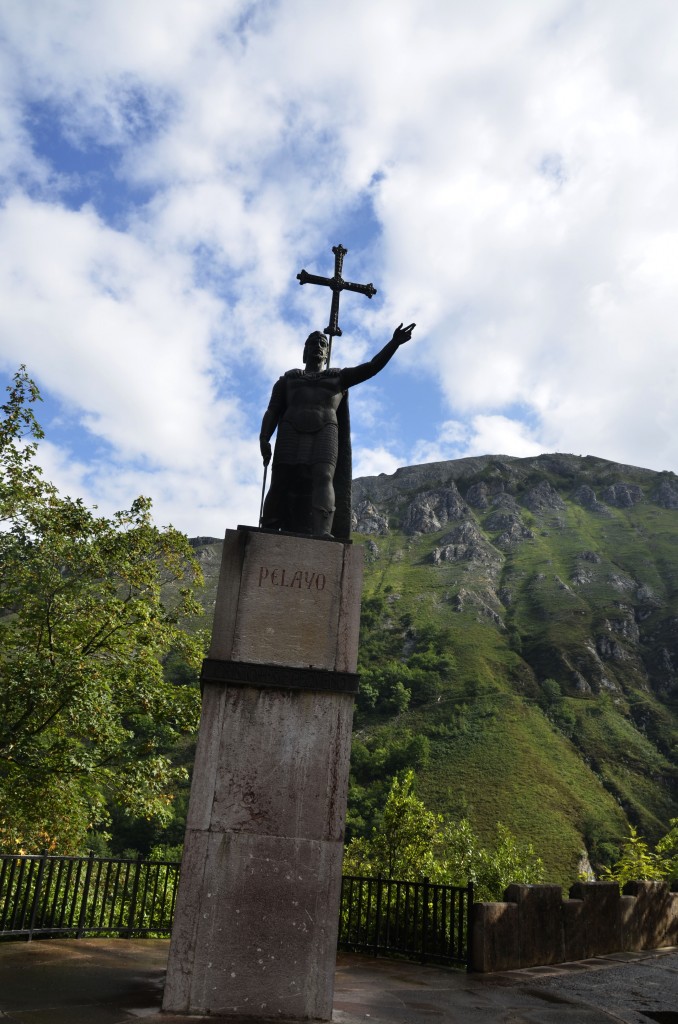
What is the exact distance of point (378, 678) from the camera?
10694 cm

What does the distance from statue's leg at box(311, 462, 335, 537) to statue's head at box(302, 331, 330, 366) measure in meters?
1.52

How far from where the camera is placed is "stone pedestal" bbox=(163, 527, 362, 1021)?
5.63m

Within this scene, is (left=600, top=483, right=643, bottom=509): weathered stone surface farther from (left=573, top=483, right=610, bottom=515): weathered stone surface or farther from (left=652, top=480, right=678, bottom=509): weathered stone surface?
(left=652, top=480, right=678, bottom=509): weathered stone surface

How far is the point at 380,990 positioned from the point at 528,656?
361ft

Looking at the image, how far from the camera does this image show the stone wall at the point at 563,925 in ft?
29.4

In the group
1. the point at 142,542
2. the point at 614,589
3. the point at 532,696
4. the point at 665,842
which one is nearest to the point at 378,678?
the point at 532,696

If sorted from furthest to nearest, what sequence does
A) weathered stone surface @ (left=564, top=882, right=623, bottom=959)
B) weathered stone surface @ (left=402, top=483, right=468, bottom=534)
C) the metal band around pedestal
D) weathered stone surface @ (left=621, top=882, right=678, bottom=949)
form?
weathered stone surface @ (left=402, top=483, right=468, bottom=534) → weathered stone surface @ (left=621, top=882, right=678, bottom=949) → weathered stone surface @ (left=564, top=882, right=623, bottom=959) → the metal band around pedestal

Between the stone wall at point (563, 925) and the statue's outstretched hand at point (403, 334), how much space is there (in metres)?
6.82

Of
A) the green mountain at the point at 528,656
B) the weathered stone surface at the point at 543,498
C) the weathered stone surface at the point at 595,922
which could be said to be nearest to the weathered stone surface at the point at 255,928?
the weathered stone surface at the point at 595,922

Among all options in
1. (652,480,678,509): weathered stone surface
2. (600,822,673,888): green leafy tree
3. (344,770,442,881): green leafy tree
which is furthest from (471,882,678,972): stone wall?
(652,480,678,509): weathered stone surface

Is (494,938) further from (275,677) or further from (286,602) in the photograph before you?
(286,602)

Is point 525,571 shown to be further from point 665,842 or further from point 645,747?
point 665,842

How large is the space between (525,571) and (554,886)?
131649 millimetres

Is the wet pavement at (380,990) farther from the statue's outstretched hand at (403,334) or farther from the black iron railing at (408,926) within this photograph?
the statue's outstretched hand at (403,334)
